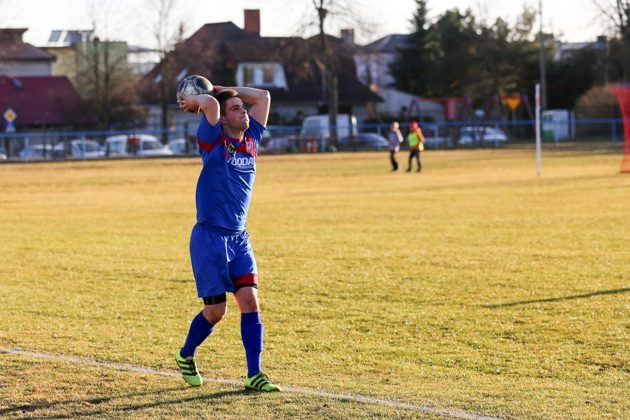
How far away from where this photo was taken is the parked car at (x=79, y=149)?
61.1 metres

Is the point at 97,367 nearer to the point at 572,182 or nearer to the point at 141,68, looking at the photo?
the point at 572,182

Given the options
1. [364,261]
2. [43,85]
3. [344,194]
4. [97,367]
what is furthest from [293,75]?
[97,367]

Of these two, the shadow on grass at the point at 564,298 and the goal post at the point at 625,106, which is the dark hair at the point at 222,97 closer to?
the shadow on grass at the point at 564,298

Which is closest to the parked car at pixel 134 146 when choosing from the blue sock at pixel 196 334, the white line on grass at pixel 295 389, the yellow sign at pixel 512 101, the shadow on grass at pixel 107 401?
the yellow sign at pixel 512 101

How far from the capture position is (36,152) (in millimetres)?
61312

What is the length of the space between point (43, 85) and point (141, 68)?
1401 centimetres

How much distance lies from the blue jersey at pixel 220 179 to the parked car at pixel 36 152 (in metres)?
54.8

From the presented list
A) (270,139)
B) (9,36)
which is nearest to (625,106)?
(270,139)

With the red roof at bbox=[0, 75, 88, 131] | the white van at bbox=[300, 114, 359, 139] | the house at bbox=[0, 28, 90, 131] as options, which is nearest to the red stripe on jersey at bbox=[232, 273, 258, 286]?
the white van at bbox=[300, 114, 359, 139]

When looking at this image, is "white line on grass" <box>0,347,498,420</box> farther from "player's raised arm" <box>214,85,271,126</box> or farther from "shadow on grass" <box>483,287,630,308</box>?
"shadow on grass" <box>483,287,630,308</box>

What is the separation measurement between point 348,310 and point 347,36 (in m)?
63.1

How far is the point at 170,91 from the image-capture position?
8006cm

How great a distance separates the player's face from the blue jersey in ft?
0.25

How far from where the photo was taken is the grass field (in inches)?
279
